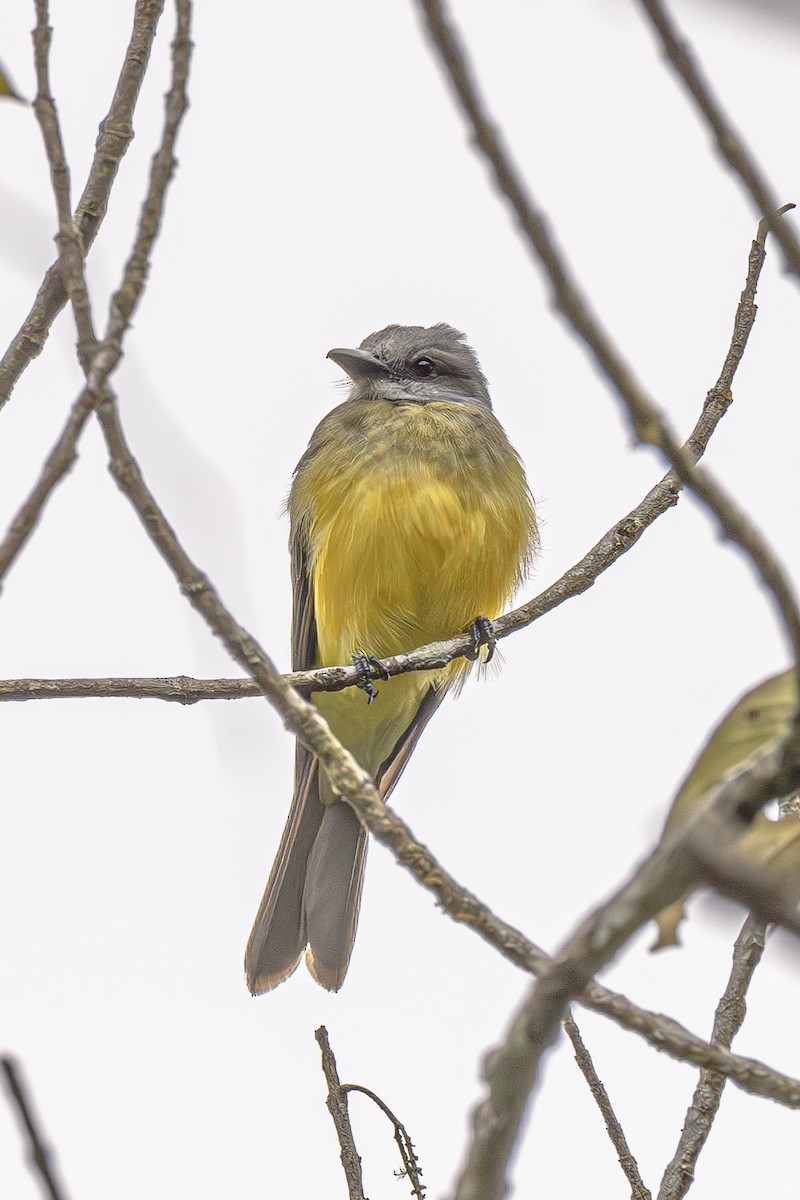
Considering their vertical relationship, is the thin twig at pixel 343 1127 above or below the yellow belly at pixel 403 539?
below

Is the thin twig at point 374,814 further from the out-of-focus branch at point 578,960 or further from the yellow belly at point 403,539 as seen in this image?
the yellow belly at point 403,539

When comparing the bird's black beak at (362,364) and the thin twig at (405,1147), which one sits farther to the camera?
the bird's black beak at (362,364)

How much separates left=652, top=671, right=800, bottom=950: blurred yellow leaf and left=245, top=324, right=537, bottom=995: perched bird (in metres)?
4.19

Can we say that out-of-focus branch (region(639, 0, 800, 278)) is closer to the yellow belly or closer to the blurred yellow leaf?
the blurred yellow leaf

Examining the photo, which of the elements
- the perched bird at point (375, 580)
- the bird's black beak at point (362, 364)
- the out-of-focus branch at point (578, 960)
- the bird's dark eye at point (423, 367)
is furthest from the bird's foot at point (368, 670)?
the out-of-focus branch at point (578, 960)

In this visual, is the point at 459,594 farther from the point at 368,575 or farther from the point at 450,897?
the point at 450,897

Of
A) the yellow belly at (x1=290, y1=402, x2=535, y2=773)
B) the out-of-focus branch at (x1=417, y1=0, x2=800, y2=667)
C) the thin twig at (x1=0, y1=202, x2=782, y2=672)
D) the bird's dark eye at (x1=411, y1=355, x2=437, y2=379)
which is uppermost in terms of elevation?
the bird's dark eye at (x1=411, y1=355, x2=437, y2=379)

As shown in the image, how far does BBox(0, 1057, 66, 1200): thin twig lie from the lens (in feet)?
4.90

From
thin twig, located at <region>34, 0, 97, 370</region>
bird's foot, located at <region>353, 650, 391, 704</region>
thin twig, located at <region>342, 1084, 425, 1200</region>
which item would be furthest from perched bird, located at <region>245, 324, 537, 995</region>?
thin twig, located at <region>34, 0, 97, 370</region>

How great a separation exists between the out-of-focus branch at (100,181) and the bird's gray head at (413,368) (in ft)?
12.8

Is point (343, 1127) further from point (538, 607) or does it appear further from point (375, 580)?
point (375, 580)

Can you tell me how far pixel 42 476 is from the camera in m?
2.10

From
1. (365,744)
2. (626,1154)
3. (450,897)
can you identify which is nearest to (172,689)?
(626,1154)

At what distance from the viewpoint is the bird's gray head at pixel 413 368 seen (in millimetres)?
7789
